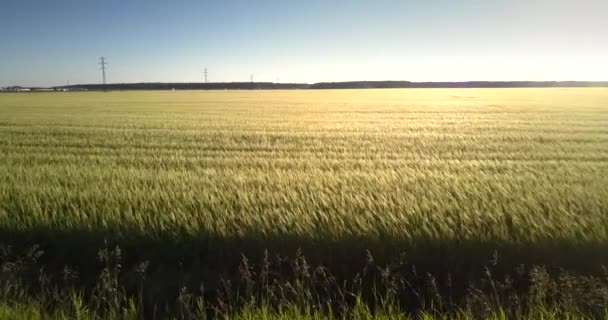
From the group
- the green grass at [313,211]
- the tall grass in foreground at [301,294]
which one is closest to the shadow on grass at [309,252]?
the green grass at [313,211]

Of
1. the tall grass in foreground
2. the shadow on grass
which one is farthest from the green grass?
the tall grass in foreground

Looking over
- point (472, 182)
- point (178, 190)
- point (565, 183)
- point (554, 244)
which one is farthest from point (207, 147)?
point (554, 244)

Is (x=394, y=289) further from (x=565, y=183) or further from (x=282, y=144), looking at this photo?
(x=282, y=144)

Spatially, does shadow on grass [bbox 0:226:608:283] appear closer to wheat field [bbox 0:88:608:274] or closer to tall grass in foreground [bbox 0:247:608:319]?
wheat field [bbox 0:88:608:274]

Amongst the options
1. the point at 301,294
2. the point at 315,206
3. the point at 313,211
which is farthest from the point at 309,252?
the point at 315,206

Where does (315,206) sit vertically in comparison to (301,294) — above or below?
above

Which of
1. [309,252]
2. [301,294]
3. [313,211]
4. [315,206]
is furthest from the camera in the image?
[315,206]

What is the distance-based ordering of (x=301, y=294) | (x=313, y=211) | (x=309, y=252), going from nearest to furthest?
(x=301, y=294) → (x=309, y=252) → (x=313, y=211)

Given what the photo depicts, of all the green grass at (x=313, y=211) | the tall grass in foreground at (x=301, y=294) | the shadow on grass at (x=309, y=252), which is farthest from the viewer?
the green grass at (x=313, y=211)

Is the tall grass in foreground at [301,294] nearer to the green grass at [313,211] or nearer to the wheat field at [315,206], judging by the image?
the green grass at [313,211]

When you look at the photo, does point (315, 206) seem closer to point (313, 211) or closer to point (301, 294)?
point (313, 211)

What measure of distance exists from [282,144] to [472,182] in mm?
8843

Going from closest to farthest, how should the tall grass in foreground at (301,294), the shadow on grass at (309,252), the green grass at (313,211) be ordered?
the tall grass in foreground at (301,294), the shadow on grass at (309,252), the green grass at (313,211)

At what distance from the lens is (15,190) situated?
7.06 m
